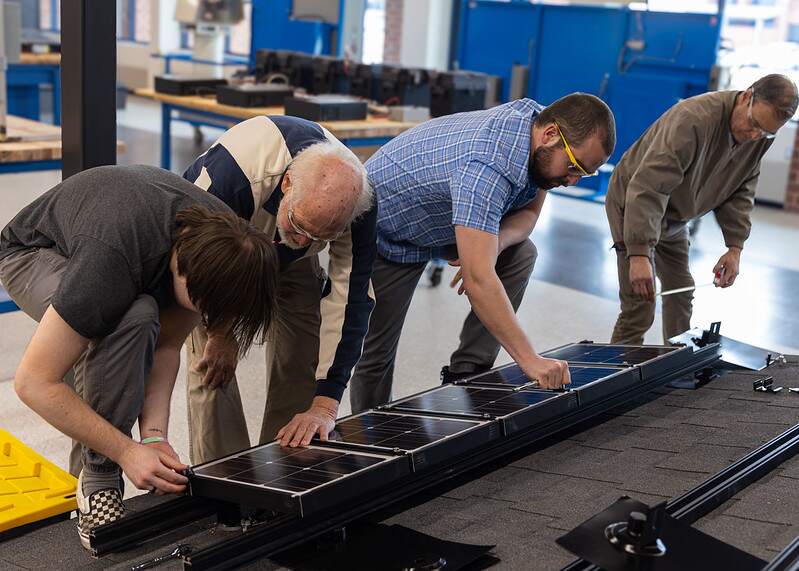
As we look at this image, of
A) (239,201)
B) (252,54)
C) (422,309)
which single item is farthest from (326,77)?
(239,201)

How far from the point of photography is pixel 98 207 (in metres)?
1.75

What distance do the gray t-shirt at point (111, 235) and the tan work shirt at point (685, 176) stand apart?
185cm

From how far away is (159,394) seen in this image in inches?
80.6

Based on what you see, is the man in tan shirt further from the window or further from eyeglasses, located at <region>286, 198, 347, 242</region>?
the window

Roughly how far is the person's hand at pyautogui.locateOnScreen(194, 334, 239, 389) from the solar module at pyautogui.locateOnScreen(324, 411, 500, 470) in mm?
330

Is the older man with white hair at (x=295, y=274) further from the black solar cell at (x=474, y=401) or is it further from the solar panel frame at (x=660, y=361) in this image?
the solar panel frame at (x=660, y=361)

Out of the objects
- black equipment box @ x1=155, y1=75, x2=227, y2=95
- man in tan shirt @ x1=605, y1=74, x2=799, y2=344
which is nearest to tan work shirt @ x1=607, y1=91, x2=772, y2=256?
man in tan shirt @ x1=605, y1=74, x2=799, y2=344

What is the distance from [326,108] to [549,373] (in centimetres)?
340

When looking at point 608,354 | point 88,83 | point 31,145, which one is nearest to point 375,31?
point 31,145

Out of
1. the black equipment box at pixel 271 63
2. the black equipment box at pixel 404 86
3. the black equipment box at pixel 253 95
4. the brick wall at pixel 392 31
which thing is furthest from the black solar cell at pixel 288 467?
the brick wall at pixel 392 31

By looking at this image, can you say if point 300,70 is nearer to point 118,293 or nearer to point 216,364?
point 216,364

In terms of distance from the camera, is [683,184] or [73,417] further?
[683,184]

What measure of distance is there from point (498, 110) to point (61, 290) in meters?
1.36

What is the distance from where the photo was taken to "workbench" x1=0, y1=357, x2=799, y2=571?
176 cm
